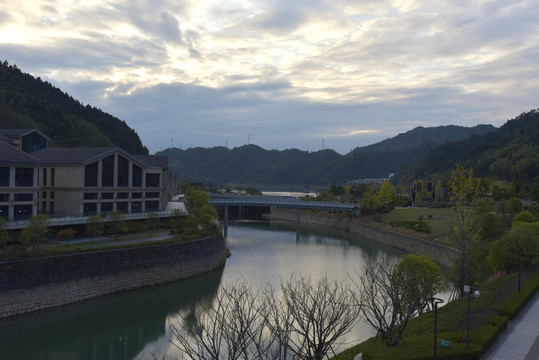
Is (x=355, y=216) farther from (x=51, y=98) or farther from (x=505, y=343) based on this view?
(x=51, y=98)

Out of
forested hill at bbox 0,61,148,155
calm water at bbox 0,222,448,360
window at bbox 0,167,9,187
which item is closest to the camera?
calm water at bbox 0,222,448,360

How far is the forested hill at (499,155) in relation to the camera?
Answer: 93.6 m

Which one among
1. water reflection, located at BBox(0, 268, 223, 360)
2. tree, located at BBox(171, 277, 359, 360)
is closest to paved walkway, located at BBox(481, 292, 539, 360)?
tree, located at BBox(171, 277, 359, 360)

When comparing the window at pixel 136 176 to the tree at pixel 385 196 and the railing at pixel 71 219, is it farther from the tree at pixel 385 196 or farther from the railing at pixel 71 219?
the tree at pixel 385 196

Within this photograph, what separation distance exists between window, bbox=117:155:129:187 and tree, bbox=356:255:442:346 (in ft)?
103

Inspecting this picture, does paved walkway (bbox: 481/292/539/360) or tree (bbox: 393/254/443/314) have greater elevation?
tree (bbox: 393/254/443/314)

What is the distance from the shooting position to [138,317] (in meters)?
27.5

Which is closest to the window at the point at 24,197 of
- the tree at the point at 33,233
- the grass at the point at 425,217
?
the tree at the point at 33,233

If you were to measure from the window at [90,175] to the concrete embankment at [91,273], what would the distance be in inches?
510

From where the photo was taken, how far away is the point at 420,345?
16.3 m

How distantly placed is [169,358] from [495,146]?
129923mm

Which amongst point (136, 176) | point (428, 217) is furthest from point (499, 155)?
point (136, 176)

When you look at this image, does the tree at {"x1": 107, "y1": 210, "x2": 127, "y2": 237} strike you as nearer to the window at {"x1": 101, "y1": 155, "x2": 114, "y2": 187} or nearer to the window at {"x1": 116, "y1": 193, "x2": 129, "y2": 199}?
the window at {"x1": 101, "y1": 155, "x2": 114, "y2": 187}

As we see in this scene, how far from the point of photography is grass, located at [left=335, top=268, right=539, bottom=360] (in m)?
15.5
